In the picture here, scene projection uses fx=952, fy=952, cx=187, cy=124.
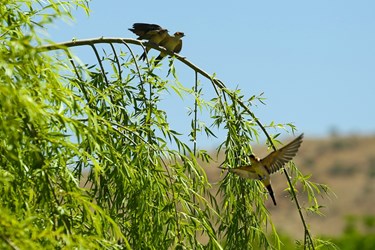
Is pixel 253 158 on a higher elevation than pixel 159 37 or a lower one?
lower

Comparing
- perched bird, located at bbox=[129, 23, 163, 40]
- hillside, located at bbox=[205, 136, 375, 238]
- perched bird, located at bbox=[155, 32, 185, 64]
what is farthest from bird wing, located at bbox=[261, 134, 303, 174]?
hillside, located at bbox=[205, 136, 375, 238]

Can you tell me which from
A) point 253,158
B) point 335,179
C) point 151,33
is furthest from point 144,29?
point 335,179

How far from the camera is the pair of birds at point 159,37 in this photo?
198 inches

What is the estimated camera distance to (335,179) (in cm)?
3850

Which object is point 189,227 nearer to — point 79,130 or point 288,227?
point 79,130

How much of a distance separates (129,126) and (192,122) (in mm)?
469

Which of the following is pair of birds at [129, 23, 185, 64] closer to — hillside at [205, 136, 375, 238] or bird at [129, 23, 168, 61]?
bird at [129, 23, 168, 61]

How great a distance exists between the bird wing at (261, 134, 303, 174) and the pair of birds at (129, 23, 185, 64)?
808mm

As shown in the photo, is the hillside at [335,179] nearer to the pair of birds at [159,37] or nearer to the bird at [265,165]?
the pair of birds at [159,37]

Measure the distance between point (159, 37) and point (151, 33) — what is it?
0.16ft

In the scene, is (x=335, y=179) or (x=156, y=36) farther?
(x=335, y=179)

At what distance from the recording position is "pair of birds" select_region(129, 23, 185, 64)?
16.5 ft

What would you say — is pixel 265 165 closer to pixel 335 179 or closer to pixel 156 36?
pixel 156 36

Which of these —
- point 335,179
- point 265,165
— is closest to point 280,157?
point 265,165
